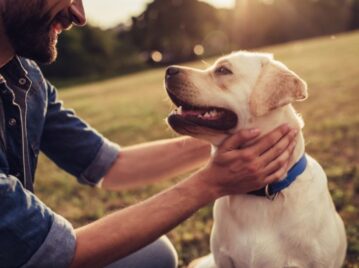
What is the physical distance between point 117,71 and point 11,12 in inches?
1751

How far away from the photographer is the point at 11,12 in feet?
9.06

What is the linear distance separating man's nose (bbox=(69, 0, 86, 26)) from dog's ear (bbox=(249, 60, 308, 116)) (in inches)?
44.0

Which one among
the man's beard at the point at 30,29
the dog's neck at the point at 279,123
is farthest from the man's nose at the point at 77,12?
the dog's neck at the point at 279,123

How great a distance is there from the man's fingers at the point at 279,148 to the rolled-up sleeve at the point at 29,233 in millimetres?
1061

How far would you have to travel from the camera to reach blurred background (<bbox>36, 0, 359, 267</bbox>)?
5273 mm

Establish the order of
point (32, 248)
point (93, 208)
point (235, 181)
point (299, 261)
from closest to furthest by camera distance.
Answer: point (32, 248), point (235, 181), point (299, 261), point (93, 208)

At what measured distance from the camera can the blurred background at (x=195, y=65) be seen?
208 inches

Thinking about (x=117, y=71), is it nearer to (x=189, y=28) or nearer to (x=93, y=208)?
(x=189, y=28)

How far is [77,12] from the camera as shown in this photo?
3.04 m

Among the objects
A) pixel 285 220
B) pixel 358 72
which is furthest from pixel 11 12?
pixel 358 72

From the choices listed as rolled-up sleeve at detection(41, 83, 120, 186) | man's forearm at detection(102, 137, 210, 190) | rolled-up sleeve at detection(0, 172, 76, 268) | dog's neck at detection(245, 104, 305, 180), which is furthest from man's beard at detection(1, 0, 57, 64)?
dog's neck at detection(245, 104, 305, 180)

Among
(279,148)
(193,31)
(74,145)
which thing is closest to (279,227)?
(279,148)

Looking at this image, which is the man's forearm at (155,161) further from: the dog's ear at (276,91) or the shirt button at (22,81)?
the shirt button at (22,81)

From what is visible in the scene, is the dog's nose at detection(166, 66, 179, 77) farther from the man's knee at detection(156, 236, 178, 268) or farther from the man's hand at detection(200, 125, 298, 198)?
the man's knee at detection(156, 236, 178, 268)
